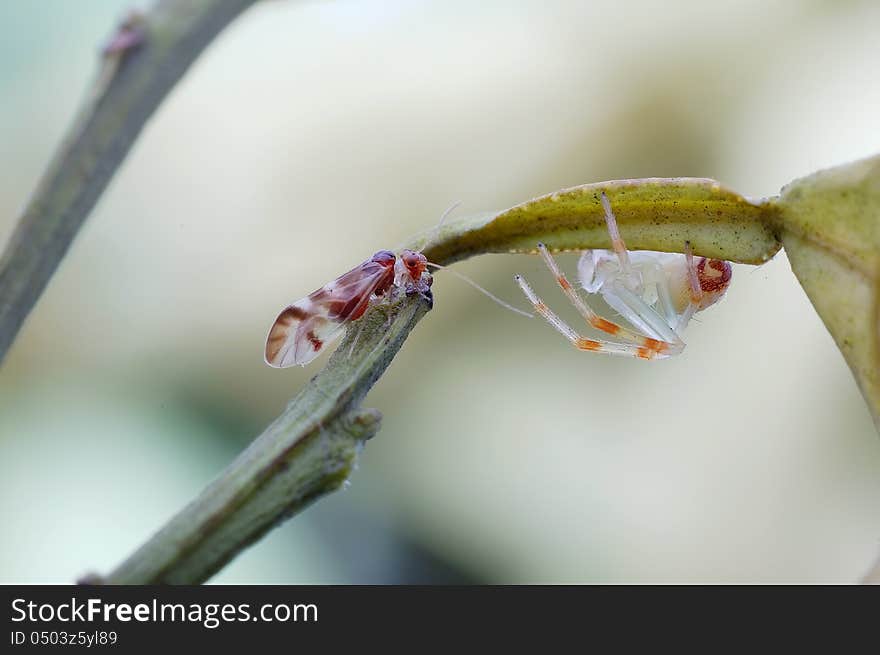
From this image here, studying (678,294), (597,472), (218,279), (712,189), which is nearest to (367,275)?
(678,294)

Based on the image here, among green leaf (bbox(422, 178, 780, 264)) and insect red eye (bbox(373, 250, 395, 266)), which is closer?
green leaf (bbox(422, 178, 780, 264))

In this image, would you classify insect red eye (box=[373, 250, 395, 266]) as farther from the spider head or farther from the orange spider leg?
the spider head

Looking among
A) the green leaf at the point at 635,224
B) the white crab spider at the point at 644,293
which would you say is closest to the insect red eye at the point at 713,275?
the white crab spider at the point at 644,293

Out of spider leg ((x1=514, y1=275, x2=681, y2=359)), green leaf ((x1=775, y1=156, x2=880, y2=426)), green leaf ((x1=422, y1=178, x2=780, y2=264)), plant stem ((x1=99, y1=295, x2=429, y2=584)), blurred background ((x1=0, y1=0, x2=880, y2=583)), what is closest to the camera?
plant stem ((x1=99, y1=295, x2=429, y2=584))

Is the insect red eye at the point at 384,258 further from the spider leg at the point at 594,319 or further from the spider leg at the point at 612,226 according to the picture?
the spider leg at the point at 612,226

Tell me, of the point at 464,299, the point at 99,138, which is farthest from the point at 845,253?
the point at 464,299

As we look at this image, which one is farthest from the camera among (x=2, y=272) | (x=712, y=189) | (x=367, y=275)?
(x=367, y=275)

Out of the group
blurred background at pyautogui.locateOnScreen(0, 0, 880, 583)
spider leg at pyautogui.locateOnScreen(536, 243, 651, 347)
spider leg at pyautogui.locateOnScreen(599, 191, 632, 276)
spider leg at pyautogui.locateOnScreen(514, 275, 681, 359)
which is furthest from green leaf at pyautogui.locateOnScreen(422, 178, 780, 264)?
blurred background at pyautogui.locateOnScreen(0, 0, 880, 583)
